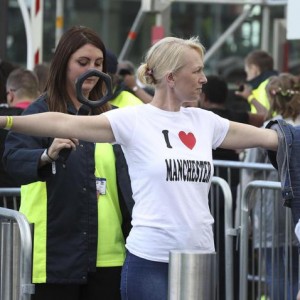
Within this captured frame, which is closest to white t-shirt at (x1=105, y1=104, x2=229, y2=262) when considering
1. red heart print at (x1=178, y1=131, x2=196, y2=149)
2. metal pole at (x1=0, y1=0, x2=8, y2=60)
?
red heart print at (x1=178, y1=131, x2=196, y2=149)

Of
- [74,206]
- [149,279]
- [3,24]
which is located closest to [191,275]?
[149,279]

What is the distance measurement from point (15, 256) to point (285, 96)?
3401mm

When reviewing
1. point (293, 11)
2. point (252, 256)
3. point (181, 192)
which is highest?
point (293, 11)

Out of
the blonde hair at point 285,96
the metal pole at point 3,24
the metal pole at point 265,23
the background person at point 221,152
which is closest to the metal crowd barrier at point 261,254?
the background person at point 221,152

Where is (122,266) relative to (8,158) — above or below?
below

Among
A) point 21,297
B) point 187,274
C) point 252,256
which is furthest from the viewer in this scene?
point 252,256

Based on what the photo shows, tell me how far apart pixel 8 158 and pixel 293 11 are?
85.6 inches

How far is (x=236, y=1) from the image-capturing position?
11398 mm

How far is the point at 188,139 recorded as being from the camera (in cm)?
479

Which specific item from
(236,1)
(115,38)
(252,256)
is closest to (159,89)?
(252,256)

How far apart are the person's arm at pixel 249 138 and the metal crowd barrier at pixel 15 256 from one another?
987 mm

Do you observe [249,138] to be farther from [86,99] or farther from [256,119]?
[256,119]

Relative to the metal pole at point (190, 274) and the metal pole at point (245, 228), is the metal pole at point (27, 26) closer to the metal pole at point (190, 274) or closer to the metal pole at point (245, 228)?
the metal pole at point (245, 228)

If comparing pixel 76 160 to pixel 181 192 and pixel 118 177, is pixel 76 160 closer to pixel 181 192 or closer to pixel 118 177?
pixel 118 177
